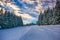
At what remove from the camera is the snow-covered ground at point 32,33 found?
2072 mm

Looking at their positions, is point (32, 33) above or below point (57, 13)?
below

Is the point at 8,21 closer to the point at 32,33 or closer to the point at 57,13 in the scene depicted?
the point at 32,33

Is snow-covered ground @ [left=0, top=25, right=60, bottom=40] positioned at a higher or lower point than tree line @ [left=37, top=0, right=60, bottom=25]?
lower

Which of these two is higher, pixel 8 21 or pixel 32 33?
pixel 8 21

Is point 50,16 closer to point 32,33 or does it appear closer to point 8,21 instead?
point 32,33

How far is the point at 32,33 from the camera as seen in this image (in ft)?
6.90

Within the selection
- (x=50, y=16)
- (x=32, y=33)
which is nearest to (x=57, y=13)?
(x=50, y=16)

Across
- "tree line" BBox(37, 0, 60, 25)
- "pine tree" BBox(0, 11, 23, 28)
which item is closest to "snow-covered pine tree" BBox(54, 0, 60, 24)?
"tree line" BBox(37, 0, 60, 25)

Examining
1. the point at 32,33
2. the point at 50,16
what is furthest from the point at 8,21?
the point at 50,16

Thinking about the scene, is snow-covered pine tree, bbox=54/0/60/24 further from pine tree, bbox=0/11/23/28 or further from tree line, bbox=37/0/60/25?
pine tree, bbox=0/11/23/28

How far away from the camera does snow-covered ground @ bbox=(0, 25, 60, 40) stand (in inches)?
81.6

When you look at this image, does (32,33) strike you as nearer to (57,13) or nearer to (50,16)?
(50,16)

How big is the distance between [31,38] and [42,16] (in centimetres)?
35

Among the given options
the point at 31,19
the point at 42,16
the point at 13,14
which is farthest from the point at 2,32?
the point at 42,16
